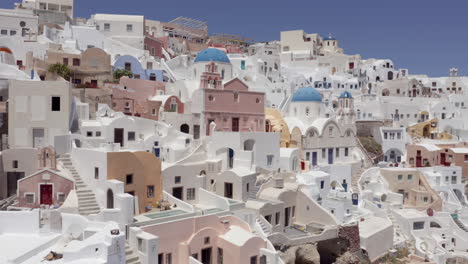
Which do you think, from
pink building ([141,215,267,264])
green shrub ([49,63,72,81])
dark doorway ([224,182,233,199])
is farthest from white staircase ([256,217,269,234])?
green shrub ([49,63,72,81])

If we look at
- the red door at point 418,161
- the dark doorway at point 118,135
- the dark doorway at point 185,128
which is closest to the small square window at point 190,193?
the dark doorway at point 118,135

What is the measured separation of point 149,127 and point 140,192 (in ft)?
34.3

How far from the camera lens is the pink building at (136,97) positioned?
134 feet

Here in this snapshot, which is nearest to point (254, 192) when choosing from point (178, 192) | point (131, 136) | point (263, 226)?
point (263, 226)

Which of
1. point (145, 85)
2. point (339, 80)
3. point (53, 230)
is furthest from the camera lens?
point (339, 80)

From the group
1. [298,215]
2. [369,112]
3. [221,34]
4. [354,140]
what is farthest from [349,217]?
[221,34]

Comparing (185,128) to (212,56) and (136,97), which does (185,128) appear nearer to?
(136,97)

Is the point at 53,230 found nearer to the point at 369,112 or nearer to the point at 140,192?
the point at 140,192

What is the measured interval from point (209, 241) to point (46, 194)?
10029 millimetres

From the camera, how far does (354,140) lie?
51438 millimetres

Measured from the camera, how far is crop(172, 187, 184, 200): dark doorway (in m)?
32.5

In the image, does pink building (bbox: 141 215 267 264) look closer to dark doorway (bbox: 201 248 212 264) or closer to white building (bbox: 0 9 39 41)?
dark doorway (bbox: 201 248 212 264)

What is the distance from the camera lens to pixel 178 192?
32750 mm

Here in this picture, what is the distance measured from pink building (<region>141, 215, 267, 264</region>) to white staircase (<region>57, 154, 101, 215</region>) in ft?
12.5
